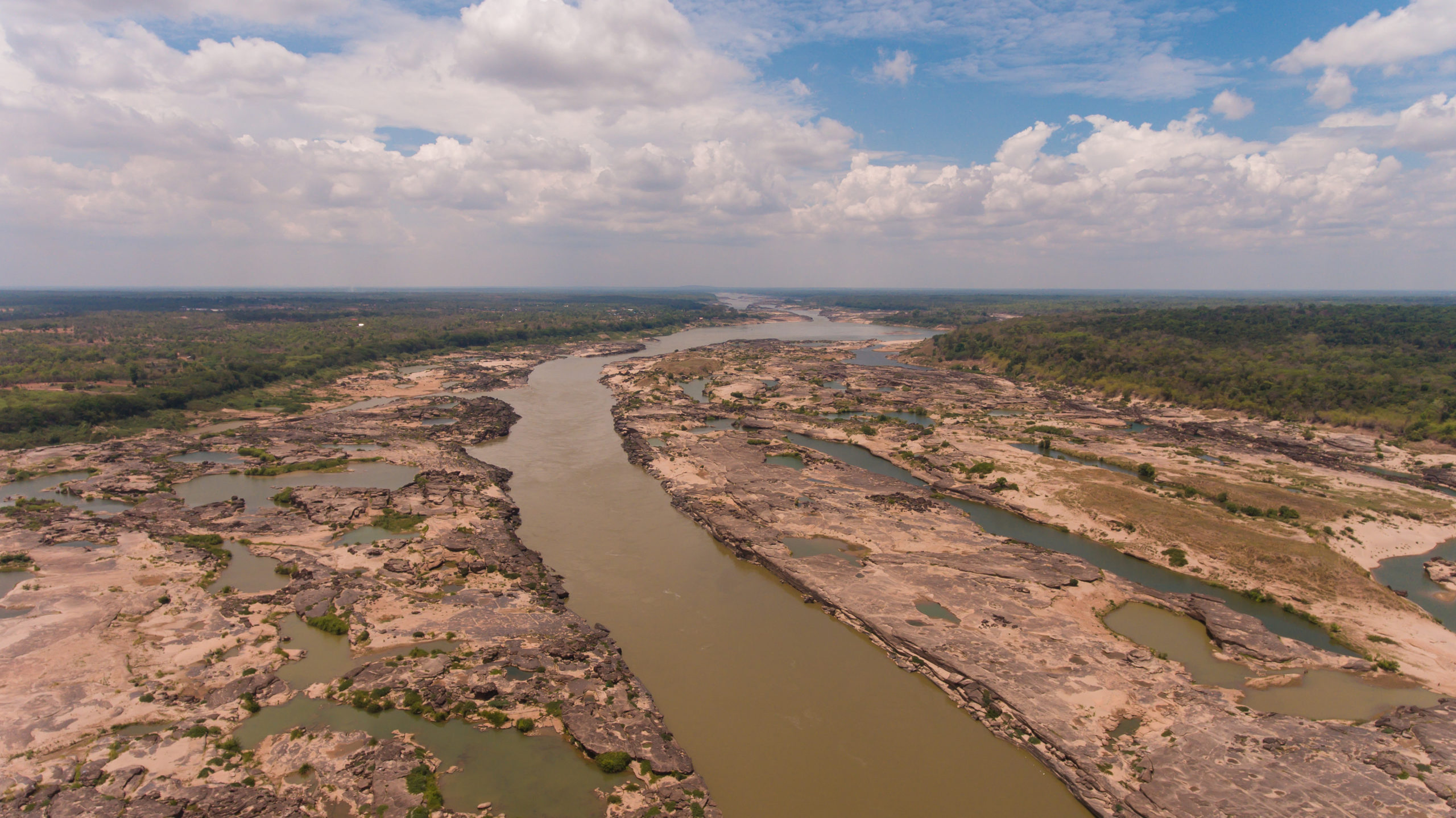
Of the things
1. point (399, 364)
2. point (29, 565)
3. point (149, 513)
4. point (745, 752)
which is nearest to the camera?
point (745, 752)

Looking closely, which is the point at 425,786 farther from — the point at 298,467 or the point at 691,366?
the point at 691,366

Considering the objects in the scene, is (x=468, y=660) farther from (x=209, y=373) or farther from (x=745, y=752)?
(x=209, y=373)

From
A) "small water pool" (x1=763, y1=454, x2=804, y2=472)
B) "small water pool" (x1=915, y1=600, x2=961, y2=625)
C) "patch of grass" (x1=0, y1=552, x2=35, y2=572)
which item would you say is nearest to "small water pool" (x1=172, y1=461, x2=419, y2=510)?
"patch of grass" (x1=0, y1=552, x2=35, y2=572)

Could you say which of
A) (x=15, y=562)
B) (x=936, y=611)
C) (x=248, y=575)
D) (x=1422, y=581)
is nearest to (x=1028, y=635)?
(x=936, y=611)

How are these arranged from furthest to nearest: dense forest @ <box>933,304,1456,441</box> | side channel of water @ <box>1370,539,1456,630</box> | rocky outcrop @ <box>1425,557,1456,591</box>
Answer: dense forest @ <box>933,304,1456,441</box>
rocky outcrop @ <box>1425,557,1456,591</box>
side channel of water @ <box>1370,539,1456,630</box>

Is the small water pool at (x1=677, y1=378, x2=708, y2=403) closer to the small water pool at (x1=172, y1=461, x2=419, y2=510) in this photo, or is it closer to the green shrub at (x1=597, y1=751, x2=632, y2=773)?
the small water pool at (x1=172, y1=461, x2=419, y2=510)

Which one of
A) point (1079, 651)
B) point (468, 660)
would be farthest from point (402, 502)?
point (1079, 651)

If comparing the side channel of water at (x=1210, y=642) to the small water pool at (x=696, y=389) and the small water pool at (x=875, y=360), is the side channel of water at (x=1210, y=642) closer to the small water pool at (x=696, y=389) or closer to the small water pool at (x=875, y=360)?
the small water pool at (x=696, y=389)
